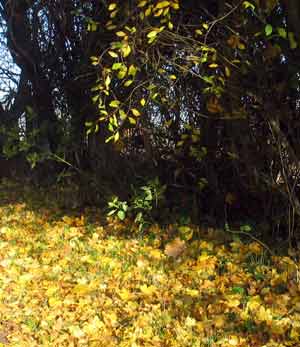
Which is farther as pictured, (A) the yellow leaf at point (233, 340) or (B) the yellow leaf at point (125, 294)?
(B) the yellow leaf at point (125, 294)

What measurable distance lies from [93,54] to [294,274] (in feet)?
10.6

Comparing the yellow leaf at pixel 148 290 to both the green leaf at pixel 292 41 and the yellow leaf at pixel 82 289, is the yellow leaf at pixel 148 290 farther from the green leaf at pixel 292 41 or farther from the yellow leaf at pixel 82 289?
the green leaf at pixel 292 41

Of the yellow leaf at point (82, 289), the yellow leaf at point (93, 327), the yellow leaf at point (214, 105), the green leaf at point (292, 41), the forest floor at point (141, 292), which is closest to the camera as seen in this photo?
the forest floor at point (141, 292)

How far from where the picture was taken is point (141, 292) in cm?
→ 411

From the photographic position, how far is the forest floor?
3471 mm

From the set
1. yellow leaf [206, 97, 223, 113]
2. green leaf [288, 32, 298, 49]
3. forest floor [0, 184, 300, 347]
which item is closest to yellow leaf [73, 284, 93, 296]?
forest floor [0, 184, 300, 347]

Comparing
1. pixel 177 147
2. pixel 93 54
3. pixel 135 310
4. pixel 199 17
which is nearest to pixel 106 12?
pixel 93 54

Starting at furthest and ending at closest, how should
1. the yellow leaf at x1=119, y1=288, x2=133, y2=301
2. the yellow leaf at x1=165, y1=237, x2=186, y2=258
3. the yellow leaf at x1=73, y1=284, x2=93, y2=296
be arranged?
1. the yellow leaf at x1=165, y1=237, x2=186, y2=258
2. the yellow leaf at x1=73, y1=284, x2=93, y2=296
3. the yellow leaf at x1=119, y1=288, x2=133, y2=301

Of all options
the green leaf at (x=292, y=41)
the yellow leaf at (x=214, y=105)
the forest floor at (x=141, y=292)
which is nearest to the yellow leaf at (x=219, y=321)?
the forest floor at (x=141, y=292)

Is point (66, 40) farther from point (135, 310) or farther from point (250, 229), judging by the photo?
point (135, 310)

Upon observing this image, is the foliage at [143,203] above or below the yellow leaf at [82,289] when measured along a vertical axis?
above

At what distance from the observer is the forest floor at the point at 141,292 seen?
11.4ft

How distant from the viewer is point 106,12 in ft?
17.2

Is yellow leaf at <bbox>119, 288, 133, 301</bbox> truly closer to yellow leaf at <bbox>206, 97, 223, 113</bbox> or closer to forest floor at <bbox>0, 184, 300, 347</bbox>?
forest floor at <bbox>0, 184, 300, 347</bbox>
